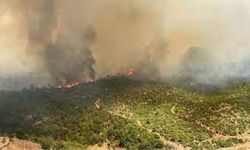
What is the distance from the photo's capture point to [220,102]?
407 ft

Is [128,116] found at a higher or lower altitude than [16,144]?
higher

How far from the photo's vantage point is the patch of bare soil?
3959 inches

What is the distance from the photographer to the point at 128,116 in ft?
385

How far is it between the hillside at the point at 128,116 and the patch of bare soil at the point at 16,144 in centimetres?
131

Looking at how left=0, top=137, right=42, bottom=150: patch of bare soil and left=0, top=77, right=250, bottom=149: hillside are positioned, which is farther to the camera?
left=0, top=77, right=250, bottom=149: hillside

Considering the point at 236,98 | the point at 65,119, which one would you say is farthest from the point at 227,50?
the point at 65,119

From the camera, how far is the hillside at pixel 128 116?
10738 centimetres

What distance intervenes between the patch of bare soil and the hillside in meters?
1.31

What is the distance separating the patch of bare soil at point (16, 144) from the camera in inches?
3959

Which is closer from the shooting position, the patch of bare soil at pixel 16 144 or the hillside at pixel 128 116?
the patch of bare soil at pixel 16 144

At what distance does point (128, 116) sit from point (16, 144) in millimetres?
22596

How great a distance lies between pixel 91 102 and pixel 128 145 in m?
18.9

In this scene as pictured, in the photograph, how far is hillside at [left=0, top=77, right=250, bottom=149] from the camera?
352 ft

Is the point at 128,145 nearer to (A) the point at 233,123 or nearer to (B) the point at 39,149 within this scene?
(B) the point at 39,149
